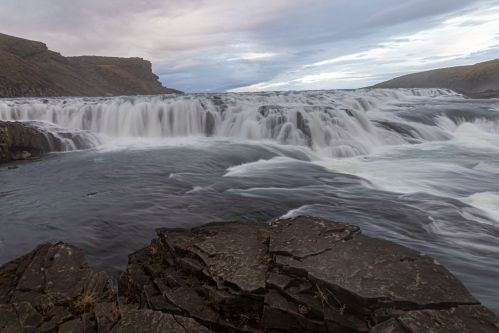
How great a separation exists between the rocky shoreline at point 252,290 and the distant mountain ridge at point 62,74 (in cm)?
7729

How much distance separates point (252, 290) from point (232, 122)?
879 inches

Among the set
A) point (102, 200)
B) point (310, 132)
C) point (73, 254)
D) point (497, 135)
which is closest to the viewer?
point (73, 254)

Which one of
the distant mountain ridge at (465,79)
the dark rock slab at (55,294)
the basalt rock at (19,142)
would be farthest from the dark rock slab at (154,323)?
the distant mountain ridge at (465,79)

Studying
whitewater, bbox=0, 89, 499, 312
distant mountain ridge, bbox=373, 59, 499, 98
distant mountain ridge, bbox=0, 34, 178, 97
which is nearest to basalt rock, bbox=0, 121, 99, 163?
whitewater, bbox=0, 89, 499, 312

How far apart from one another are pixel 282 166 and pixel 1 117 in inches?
951

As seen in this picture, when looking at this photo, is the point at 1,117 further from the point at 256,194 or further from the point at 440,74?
the point at 440,74

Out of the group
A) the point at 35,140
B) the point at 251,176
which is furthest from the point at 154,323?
the point at 35,140

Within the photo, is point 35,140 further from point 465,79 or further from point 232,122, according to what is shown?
point 465,79

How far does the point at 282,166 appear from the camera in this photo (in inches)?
645

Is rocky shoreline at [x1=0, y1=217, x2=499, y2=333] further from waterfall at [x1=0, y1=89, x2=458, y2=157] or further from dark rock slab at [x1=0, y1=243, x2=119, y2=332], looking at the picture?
waterfall at [x1=0, y1=89, x2=458, y2=157]

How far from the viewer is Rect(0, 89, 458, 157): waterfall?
76.0 ft

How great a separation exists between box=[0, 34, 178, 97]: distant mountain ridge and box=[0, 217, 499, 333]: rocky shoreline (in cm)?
7729

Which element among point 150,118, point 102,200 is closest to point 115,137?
point 150,118

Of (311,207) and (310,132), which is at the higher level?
(310,132)
